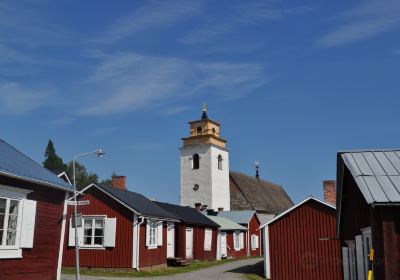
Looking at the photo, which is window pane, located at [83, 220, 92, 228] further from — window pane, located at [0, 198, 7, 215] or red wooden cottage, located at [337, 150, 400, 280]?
red wooden cottage, located at [337, 150, 400, 280]

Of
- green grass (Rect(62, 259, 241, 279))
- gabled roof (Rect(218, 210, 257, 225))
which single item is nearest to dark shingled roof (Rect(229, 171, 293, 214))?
gabled roof (Rect(218, 210, 257, 225))

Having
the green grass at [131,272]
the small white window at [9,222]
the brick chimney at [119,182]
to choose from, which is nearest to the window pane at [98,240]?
the green grass at [131,272]

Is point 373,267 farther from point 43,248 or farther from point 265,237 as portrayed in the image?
point 265,237

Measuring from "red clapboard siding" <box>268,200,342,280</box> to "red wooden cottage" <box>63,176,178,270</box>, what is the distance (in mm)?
6792

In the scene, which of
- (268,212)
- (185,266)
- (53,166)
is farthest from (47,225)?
(53,166)

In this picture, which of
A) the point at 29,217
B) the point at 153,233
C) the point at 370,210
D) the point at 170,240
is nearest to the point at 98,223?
the point at 153,233

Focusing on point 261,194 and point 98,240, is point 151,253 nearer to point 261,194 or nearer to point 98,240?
point 98,240

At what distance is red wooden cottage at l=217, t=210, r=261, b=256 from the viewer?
45.1m

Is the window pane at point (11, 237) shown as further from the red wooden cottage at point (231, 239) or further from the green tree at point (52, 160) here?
the green tree at point (52, 160)

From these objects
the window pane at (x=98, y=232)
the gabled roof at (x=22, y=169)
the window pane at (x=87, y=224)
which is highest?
the gabled roof at (x=22, y=169)

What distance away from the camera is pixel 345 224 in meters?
14.3

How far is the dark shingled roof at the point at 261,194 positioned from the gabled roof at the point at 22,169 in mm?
44129

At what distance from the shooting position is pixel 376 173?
980 centimetres

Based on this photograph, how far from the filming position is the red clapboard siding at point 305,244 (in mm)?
24156
